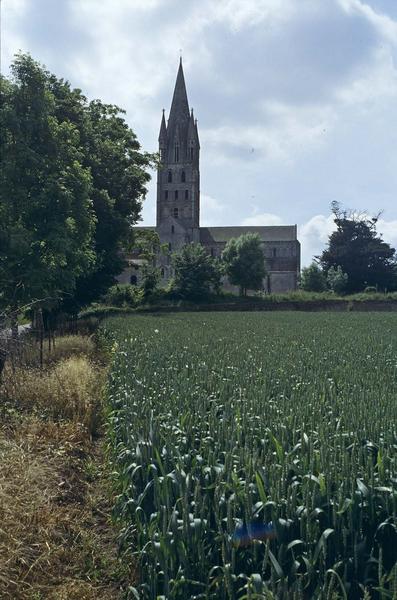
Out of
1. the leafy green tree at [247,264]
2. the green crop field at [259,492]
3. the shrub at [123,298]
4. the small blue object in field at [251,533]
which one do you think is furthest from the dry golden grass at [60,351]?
the leafy green tree at [247,264]

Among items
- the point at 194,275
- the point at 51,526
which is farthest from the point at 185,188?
the point at 51,526

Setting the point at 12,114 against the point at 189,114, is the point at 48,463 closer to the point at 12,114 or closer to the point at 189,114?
the point at 12,114

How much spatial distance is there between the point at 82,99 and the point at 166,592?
28518mm

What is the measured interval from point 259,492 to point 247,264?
223 ft

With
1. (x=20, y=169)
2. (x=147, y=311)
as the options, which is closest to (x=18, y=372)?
Answer: (x=20, y=169)

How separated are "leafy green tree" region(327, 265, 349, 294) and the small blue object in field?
225 ft

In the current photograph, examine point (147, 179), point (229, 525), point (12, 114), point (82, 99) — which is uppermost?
point (82, 99)

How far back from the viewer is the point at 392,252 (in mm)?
74438

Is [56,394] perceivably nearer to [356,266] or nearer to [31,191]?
[31,191]

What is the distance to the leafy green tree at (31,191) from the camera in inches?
592

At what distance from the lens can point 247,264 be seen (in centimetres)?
7238

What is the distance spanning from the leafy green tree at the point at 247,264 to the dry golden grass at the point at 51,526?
64.3 metres

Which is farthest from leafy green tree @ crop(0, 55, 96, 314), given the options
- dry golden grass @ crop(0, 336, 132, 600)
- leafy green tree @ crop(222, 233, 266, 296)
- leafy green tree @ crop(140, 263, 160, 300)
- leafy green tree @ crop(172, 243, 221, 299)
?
leafy green tree @ crop(222, 233, 266, 296)

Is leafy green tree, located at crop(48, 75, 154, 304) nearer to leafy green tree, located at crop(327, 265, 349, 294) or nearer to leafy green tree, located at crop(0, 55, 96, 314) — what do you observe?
leafy green tree, located at crop(0, 55, 96, 314)
